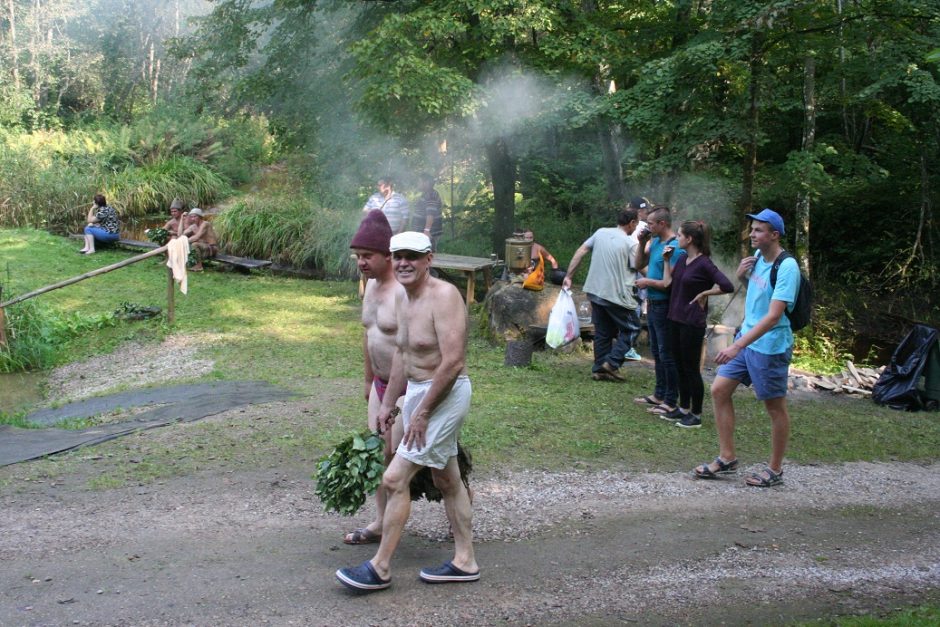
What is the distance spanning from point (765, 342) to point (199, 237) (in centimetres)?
1268

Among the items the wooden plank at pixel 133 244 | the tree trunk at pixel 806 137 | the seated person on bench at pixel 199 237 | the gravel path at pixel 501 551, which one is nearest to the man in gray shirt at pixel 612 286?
the gravel path at pixel 501 551

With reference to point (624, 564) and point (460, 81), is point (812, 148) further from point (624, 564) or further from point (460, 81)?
point (624, 564)

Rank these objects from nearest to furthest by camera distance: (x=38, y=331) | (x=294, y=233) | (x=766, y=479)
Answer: (x=766, y=479), (x=38, y=331), (x=294, y=233)

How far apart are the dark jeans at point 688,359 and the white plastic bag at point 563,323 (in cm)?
158

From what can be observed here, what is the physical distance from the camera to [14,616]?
3820 millimetres

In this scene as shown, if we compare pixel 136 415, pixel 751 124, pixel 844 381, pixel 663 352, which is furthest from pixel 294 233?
pixel 663 352

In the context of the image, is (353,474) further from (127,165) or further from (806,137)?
(127,165)

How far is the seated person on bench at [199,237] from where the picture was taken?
1609 centimetres

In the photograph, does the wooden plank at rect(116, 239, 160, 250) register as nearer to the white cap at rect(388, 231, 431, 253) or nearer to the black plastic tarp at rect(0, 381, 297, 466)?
the black plastic tarp at rect(0, 381, 297, 466)

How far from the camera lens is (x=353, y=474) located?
165 inches

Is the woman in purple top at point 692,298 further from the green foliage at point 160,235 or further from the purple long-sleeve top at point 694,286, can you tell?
the green foliage at point 160,235

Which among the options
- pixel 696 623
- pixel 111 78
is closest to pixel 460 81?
pixel 696 623

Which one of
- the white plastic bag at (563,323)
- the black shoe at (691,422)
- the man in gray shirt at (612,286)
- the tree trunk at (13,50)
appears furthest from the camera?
the tree trunk at (13,50)

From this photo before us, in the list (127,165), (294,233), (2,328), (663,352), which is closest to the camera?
(663,352)
